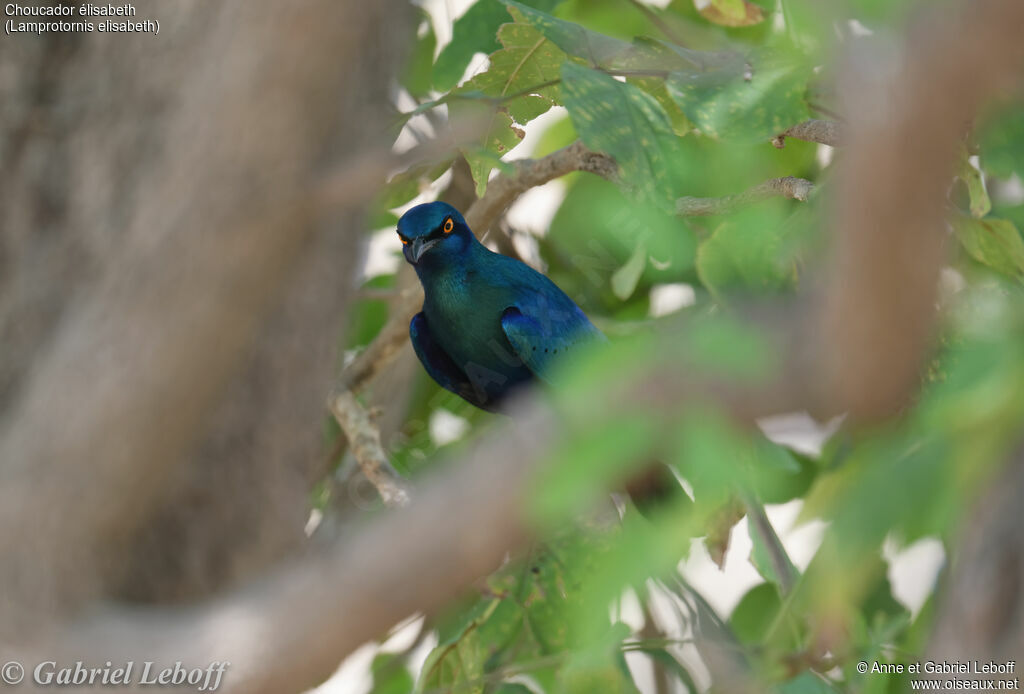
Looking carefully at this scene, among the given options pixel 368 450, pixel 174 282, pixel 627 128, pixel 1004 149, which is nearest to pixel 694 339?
pixel 174 282

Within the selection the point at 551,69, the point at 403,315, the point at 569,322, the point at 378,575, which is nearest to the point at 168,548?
the point at 403,315

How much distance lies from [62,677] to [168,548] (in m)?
1.57

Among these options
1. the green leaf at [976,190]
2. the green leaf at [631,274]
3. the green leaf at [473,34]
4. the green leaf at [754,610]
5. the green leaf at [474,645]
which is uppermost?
the green leaf at [473,34]

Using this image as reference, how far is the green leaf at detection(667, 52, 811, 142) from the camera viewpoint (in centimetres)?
184

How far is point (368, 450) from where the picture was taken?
122 inches

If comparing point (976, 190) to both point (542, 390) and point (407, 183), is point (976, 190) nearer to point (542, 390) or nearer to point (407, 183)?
point (542, 390)

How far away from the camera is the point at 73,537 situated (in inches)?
78.7

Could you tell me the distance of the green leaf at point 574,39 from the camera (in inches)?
93.2

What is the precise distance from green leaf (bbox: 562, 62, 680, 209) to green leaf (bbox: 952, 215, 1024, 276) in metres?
0.93

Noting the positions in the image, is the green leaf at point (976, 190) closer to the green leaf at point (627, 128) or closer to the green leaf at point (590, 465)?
the green leaf at point (627, 128)

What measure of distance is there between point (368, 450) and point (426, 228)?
0.70 metres

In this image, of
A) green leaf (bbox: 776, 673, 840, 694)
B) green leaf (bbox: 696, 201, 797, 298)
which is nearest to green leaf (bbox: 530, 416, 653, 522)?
green leaf (bbox: 696, 201, 797, 298)

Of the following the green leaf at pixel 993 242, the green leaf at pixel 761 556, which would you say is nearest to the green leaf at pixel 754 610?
the green leaf at pixel 761 556

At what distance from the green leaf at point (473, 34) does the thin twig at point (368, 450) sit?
3.44 ft
